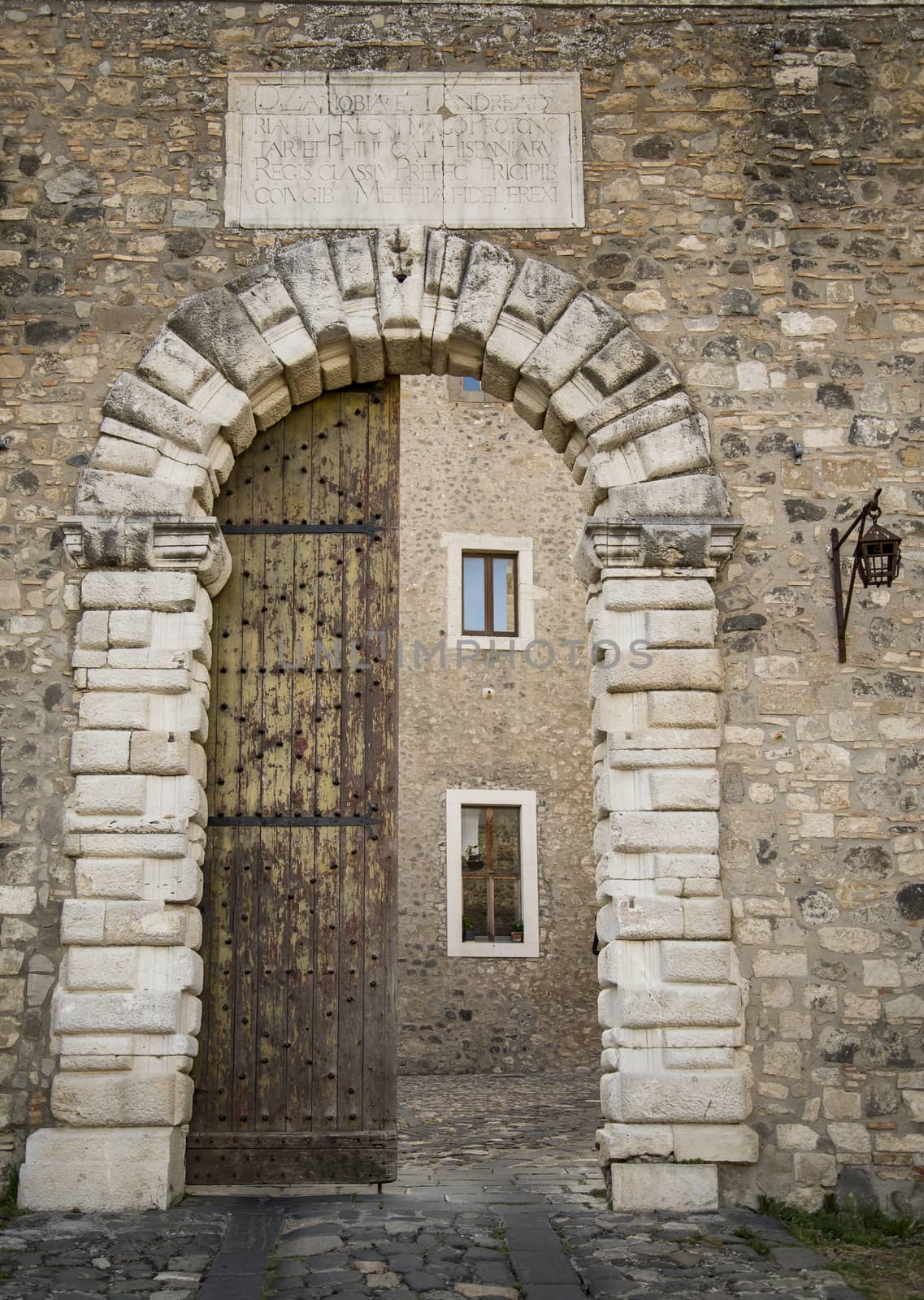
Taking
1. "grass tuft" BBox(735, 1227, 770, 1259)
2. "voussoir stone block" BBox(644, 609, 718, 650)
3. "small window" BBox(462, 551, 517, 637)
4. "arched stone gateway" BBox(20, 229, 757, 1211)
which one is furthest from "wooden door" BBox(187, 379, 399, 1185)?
"small window" BBox(462, 551, 517, 637)

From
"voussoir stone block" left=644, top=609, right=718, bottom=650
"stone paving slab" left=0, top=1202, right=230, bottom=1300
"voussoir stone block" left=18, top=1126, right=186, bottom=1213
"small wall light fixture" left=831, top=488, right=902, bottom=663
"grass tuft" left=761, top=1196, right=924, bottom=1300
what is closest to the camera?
"stone paving slab" left=0, top=1202, right=230, bottom=1300

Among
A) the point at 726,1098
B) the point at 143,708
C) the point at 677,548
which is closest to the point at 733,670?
the point at 677,548

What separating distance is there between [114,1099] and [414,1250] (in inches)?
56.3

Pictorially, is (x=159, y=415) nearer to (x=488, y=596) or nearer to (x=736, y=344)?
(x=736, y=344)


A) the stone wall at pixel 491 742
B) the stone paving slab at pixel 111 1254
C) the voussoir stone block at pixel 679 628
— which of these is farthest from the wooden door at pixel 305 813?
the stone wall at pixel 491 742

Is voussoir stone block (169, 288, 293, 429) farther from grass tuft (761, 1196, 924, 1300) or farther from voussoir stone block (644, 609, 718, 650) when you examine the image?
grass tuft (761, 1196, 924, 1300)

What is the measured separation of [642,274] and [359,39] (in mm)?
1734

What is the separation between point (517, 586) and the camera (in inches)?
517

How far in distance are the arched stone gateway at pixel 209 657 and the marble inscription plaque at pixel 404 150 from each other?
0.22m

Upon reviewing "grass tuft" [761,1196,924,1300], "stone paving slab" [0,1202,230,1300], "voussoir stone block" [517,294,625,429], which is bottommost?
"grass tuft" [761,1196,924,1300]

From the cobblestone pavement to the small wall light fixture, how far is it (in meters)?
2.44

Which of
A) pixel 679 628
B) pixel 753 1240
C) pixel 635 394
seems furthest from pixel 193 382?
pixel 753 1240

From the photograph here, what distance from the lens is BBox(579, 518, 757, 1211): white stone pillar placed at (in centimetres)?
525

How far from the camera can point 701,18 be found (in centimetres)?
631
